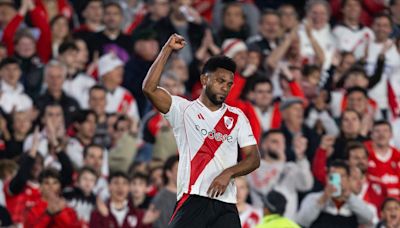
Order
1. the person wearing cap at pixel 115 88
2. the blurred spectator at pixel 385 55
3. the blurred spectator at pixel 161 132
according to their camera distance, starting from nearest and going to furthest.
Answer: the blurred spectator at pixel 161 132
the person wearing cap at pixel 115 88
the blurred spectator at pixel 385 55

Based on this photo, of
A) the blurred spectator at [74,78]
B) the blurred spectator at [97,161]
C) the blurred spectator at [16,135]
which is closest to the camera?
the blurred spectator at [97,161]

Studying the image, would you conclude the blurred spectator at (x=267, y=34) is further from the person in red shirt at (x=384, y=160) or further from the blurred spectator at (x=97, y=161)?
the blurred spectator at (x=97, y=161)

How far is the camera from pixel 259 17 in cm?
1980

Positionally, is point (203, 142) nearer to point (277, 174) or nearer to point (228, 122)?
point (228, 122)

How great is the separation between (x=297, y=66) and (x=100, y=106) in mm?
3016

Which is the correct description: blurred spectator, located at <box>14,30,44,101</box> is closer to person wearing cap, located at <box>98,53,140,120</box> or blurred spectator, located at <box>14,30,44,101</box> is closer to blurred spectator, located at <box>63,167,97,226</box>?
person wearing cap, located at <box>98,53,140,120</box>

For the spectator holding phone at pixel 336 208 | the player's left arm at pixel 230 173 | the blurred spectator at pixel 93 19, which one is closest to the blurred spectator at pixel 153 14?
the blurred spectator at pixel 93 19

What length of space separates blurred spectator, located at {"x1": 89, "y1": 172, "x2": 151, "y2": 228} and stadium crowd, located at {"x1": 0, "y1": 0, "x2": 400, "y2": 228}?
0.02m

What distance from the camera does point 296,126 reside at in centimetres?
1738

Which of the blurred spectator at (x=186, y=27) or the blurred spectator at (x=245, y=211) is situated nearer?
the blurred spectator at (x=245, y=211)

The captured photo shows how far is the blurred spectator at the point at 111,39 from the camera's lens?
62.1ft

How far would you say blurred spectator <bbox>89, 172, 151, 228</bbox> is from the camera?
1522 centimetres

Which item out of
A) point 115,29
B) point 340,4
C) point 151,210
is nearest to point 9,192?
point 151,210

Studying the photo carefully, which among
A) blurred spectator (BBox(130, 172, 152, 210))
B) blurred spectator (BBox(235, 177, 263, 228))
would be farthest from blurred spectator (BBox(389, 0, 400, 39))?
blurred spectator (BBox(130, 172, 152, 210))
